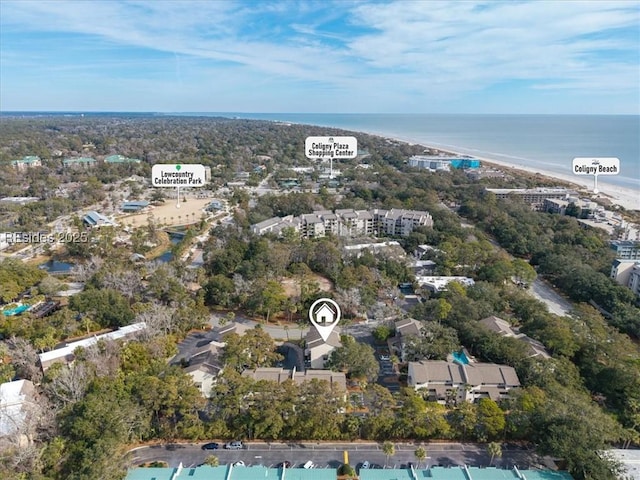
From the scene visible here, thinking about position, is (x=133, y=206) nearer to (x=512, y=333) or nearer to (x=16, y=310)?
(x=16, y=310)

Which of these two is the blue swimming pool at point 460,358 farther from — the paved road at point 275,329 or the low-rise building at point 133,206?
the low-rise building at point 133,206

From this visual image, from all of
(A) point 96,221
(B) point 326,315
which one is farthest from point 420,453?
(A) point 96,221

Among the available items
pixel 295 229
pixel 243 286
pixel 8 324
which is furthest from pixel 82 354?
pixel 295 229

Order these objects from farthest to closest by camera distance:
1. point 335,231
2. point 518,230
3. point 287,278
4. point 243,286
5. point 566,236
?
point 335,231
point 518,230
point 566,236
point 287,278
point 243,286

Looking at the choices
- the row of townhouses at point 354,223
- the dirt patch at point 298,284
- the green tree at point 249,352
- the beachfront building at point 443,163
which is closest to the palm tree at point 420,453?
the green tree at point 249,352

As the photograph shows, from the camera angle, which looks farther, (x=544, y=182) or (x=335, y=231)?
(x=544, y=182)

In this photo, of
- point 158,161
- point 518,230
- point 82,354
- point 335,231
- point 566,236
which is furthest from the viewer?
point 158,161

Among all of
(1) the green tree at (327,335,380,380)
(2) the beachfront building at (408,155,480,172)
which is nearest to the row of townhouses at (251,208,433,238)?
(1) the green tree at (327,335,380,380)

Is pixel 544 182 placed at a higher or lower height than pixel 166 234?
higher

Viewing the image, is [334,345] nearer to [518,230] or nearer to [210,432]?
[210,432]
